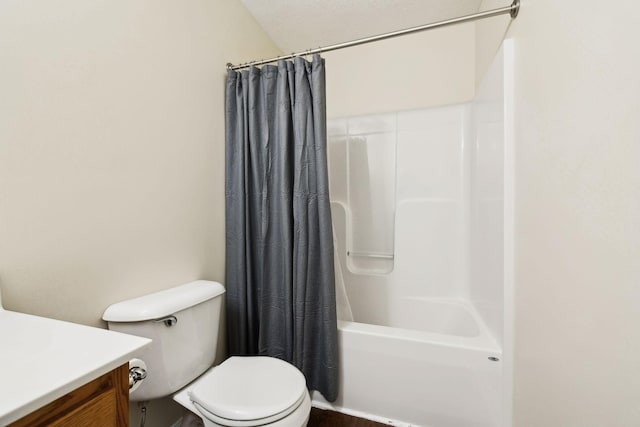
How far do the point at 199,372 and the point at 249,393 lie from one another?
0.29 meters

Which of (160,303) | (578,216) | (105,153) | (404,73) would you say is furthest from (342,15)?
(160,303)

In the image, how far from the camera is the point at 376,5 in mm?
1816

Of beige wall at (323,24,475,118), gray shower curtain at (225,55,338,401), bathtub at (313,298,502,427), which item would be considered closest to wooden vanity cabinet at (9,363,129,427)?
gray shower curtain at (225,55,338,401)

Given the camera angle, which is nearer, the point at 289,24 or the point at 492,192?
the point at 492,192

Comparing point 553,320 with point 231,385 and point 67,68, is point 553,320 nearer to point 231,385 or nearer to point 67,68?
point 231,385

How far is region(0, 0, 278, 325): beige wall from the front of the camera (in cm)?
79

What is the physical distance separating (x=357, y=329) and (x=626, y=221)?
111cm

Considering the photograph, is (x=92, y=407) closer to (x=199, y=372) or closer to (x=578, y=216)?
(x=199, y=372)

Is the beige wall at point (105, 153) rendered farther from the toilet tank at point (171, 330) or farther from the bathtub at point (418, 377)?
the bathtub at point (418, 377)

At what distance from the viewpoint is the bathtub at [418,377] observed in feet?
4.08

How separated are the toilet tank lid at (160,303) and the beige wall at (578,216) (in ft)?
4.07

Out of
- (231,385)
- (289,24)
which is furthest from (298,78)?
(231,385)

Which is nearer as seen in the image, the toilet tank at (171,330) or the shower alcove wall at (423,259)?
the toilet tank at (171,330)

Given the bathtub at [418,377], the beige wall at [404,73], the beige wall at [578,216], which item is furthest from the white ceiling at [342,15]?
the bathtub at [418,377]
